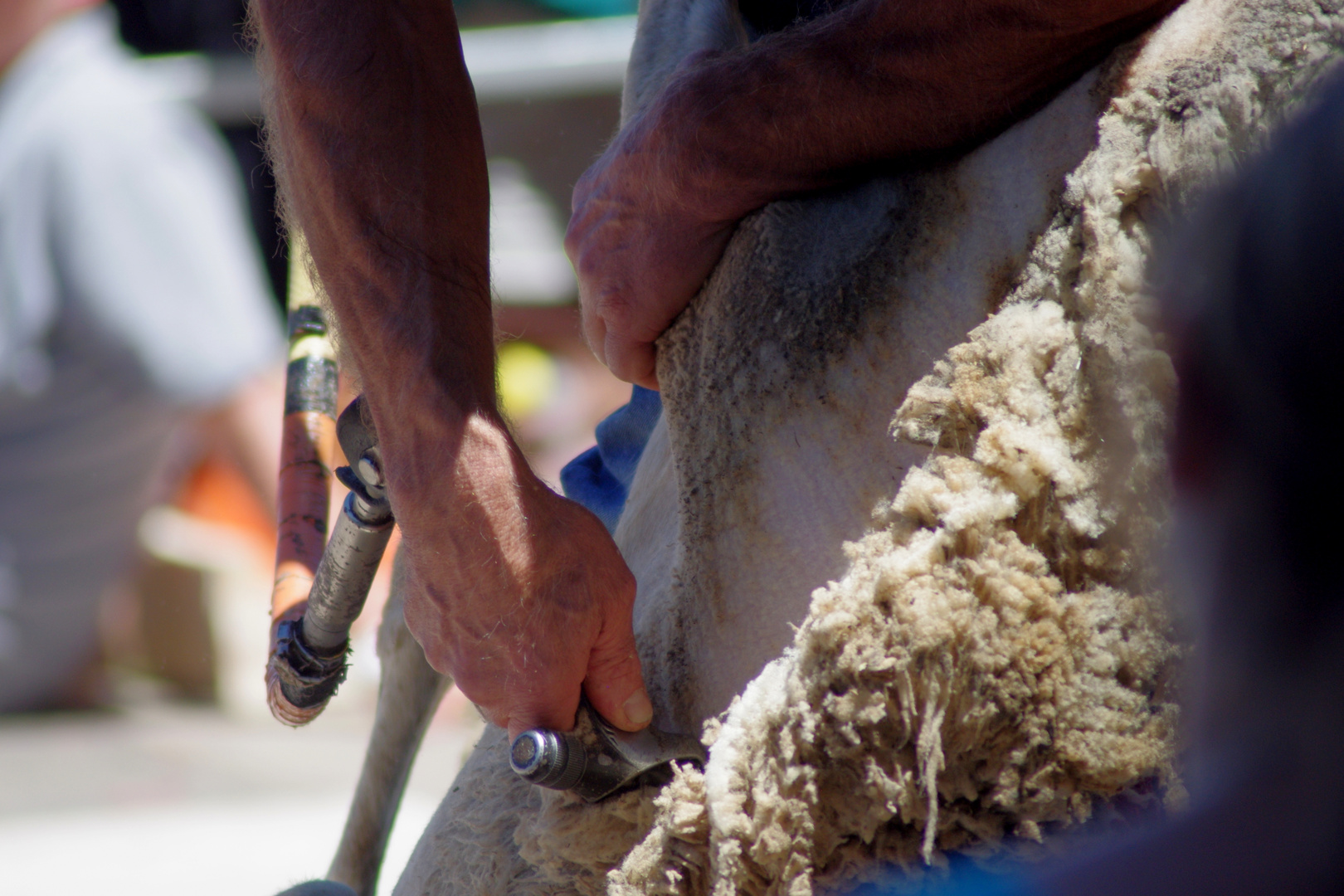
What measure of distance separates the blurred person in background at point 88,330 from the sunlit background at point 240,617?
0.42 feet

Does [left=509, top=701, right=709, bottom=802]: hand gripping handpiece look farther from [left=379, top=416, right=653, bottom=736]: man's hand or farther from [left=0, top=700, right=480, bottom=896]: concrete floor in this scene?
[left=0, top=700, right=480, bottom=896]: concrete floor

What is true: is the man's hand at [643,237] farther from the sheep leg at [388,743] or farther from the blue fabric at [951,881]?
the sheep leg at [388,743]

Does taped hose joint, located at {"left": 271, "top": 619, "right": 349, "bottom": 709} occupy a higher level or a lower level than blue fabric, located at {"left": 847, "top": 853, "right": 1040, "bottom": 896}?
higher

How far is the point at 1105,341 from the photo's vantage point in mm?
848

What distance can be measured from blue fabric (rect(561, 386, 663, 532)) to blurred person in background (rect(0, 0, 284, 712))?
3.17 meters

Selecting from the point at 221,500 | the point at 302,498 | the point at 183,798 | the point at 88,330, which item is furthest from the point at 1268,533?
the point at 221,500

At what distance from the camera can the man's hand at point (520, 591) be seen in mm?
1074

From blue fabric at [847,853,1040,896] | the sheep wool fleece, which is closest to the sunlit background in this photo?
the sheep wool fleece

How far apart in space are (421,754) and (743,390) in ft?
10.1

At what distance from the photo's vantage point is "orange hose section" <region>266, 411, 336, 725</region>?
1.70 metres

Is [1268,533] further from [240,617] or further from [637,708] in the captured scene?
[240,617]

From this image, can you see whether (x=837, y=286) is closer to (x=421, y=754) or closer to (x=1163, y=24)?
(x=1163, y=24)

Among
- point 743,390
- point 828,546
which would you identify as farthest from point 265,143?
point 828,546

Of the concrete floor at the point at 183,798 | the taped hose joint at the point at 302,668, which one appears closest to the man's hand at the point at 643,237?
the taped hose joint at the point at 302,668
